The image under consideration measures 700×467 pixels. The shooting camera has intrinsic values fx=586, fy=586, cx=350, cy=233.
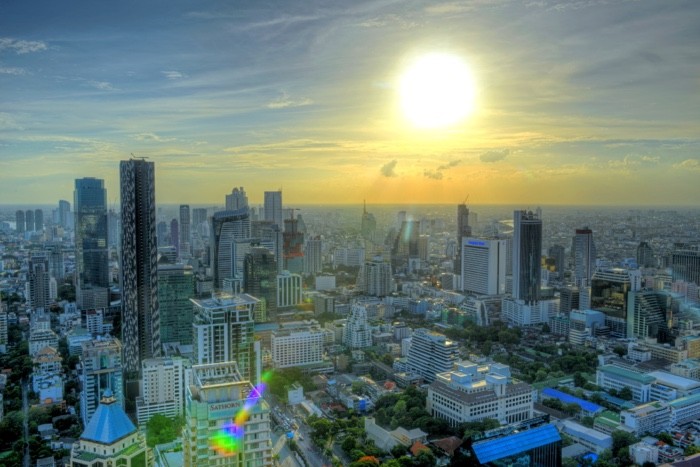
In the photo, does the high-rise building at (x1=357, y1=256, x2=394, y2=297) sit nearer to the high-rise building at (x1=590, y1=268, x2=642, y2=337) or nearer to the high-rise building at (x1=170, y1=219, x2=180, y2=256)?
the high-rise building at (x1=170, y1=219, x2=180, y2=256)

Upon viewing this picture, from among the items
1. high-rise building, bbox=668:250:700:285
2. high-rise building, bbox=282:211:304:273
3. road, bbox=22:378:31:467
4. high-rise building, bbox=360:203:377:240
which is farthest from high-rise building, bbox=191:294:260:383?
high-rise building, bbox=360:203:377:240

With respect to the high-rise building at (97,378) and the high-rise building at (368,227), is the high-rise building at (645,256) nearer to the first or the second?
the high-rise building at (368,227)

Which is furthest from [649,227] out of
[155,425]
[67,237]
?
[67,237]

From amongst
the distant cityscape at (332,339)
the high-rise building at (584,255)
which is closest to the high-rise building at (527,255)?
the distant cityscape at (332,339)

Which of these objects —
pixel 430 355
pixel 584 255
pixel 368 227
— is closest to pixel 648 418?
pixel 430 355

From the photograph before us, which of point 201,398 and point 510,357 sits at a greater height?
point 201,398

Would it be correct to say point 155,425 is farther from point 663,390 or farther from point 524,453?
point 663,390
